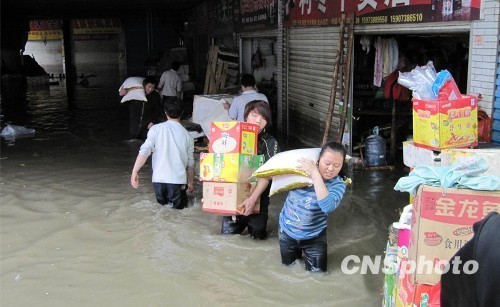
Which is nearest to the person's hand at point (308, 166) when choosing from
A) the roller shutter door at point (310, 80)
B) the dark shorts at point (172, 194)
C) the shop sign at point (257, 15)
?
the dark shorts at point (172, 194)

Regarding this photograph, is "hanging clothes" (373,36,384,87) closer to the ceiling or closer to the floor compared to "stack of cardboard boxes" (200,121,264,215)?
closer to the ceiling

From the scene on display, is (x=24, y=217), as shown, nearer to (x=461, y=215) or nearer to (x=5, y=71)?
(x=461, y=215)

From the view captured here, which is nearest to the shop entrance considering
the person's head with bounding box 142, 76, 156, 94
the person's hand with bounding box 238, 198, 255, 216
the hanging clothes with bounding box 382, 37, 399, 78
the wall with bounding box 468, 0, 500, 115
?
the hanging clothes with bounding box 382, 37, 399, 78

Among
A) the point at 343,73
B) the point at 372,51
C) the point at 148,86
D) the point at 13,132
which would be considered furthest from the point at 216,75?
the point at 343,73

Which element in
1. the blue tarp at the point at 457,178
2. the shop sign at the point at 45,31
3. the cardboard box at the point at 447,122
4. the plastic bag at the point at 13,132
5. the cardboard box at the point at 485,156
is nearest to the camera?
the blue tarp at the point at 457,178

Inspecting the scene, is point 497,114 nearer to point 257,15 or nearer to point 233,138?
point 233,138

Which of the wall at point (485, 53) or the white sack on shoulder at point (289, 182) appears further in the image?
the wall at point (485, 53)

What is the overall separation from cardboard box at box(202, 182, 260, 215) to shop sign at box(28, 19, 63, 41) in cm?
3954

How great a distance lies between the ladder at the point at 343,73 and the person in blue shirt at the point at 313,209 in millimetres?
3893

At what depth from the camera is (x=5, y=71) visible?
25.3 metres

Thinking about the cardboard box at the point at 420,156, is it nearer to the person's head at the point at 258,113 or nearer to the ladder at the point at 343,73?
the person's head at the point at 258,113

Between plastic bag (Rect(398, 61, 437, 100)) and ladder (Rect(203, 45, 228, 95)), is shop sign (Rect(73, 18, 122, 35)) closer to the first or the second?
ladder (Rect(203, 45, 228, 95))

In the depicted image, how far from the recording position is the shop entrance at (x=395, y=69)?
331 inches

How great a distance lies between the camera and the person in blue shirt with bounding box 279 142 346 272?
4117mm
